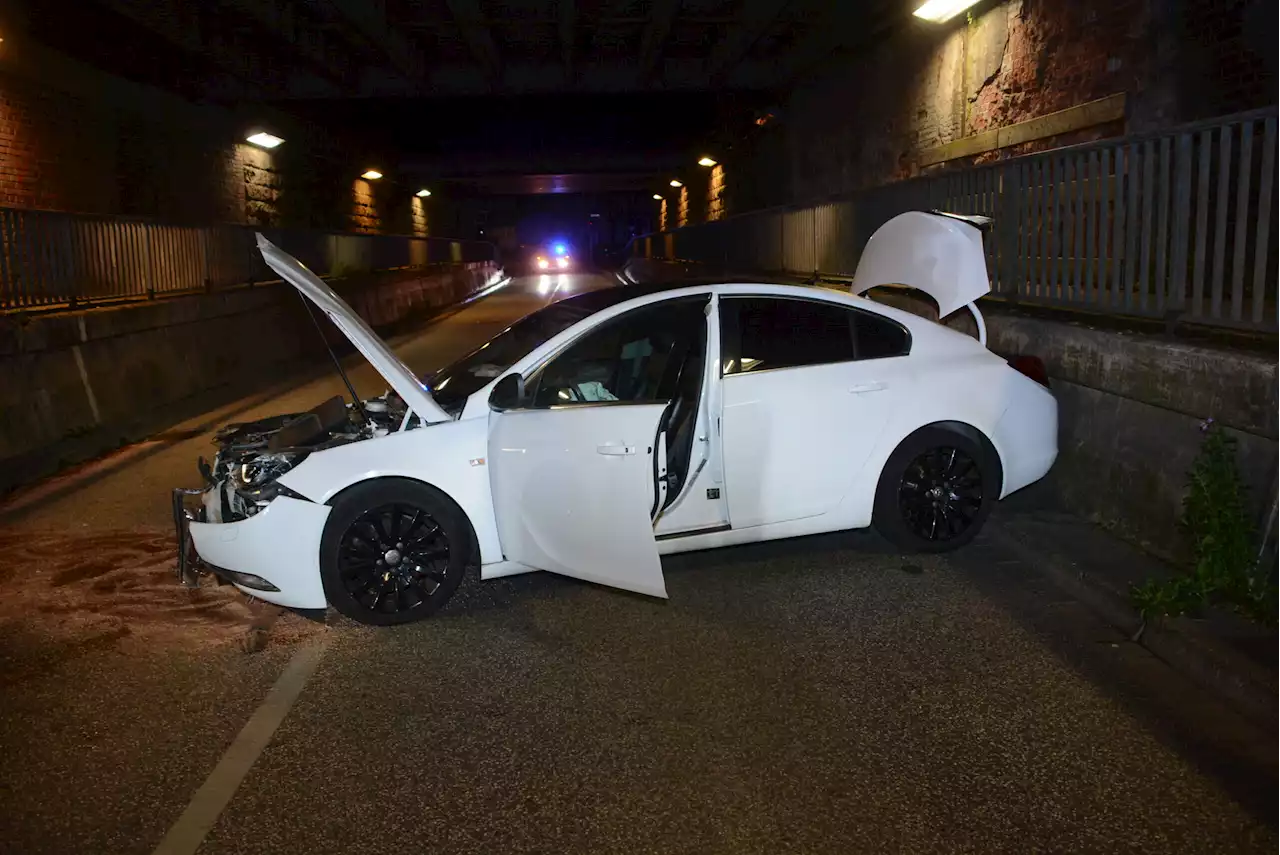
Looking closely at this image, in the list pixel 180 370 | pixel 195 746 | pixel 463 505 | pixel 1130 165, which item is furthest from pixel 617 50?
pixel 195 746

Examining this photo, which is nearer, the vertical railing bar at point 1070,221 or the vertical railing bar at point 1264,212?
the vertical railing bar at point 1264,212

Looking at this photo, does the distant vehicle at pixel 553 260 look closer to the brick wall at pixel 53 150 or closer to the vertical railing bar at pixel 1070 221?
the brick wall at pixel 53 150

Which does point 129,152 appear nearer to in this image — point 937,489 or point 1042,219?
point 1042,219

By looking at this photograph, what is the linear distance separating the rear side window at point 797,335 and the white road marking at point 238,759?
2564mm

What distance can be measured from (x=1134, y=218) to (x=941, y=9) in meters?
8.33

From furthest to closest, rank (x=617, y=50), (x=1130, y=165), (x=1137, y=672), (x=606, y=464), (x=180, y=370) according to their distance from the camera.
Answer: (x=617, y=50) → (x=180, y=370) → (x=1130, y=165) → (x=606, y=464) → (x=1137, y=672)

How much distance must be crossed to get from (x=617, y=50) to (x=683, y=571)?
19.3 metres

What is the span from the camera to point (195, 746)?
13.9ft

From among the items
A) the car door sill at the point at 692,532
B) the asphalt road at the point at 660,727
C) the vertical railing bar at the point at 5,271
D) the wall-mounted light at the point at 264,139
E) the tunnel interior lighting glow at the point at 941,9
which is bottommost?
the asphalt road at the point at 660,727

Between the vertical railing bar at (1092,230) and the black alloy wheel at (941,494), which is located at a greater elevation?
the vertical railing bar at (1092,230)

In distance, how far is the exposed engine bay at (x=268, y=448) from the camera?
5.54m

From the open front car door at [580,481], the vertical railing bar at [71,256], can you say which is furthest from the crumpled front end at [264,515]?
the vertical railing bar at [71,256]

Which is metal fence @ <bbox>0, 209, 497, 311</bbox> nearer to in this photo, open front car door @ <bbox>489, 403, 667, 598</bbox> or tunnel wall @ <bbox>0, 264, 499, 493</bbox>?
tunnel wall @ <bbox>0, 264, 499, 493</bbox>

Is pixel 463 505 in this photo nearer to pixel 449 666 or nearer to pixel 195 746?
pixel 449 666
